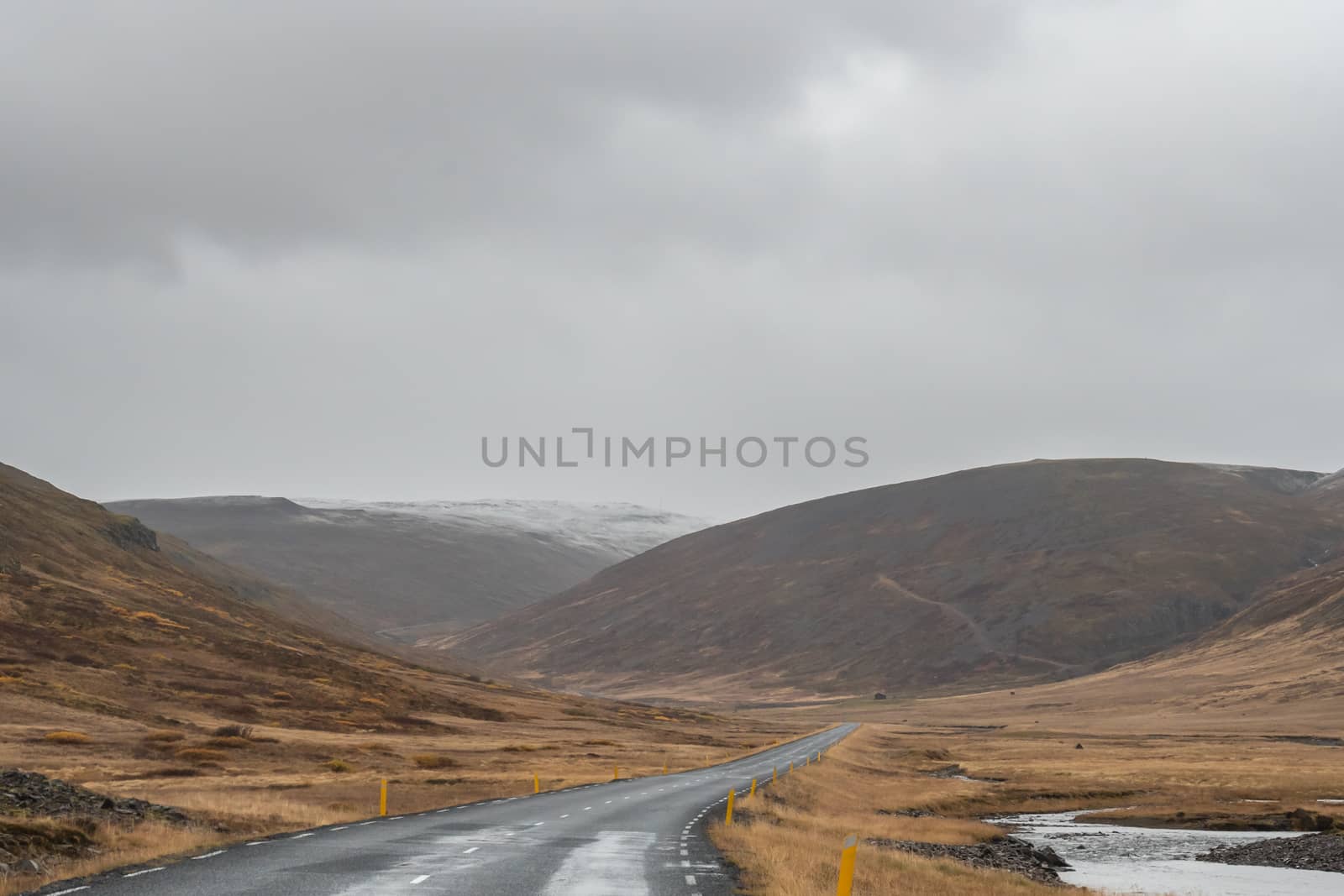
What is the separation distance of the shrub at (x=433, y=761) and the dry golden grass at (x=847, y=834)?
721 inches

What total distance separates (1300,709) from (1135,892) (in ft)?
407

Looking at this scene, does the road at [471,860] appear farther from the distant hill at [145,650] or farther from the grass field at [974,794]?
the distant hill at [145,650]

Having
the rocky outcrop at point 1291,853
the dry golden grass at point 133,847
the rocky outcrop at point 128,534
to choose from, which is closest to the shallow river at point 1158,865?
the rocky outcrop at point 1291,853

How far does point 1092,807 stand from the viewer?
197 ft

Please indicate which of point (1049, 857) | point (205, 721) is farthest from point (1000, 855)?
point (205, 721)

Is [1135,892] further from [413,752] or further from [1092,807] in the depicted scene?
[413,752]

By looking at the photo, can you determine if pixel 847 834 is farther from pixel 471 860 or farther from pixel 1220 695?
pixel 1220 695

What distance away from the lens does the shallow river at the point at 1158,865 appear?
35.1 m

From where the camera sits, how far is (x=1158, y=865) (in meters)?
40.5

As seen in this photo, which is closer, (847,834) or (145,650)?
(847,834)

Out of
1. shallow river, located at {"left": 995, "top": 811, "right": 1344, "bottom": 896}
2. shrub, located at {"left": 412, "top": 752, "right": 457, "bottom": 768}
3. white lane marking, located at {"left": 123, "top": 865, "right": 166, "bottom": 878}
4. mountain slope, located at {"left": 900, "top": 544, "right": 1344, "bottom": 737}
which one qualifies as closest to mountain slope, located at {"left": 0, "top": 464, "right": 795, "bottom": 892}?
shrub, located at {"left": 412, "top": 752, "right": 457, "bottom": 768}

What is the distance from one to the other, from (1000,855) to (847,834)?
5.21 meters

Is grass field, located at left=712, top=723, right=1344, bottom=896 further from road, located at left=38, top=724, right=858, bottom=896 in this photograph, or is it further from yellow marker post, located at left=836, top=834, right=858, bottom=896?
yellow marker post, located at left=836, top=834, right=858, bottom=896

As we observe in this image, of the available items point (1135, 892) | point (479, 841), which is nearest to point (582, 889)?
point (479, 841)
